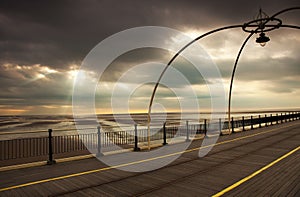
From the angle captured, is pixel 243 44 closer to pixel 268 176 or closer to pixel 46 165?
pixel 268 176

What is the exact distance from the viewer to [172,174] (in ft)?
23.7

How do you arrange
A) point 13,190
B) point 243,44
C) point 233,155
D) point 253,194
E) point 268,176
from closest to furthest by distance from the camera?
point 253,194 → point 13,190 → point 268,176 → point 233,155 → point 243,44

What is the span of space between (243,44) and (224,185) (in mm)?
14178

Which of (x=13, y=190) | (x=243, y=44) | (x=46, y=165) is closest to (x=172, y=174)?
(x=13, y=190)

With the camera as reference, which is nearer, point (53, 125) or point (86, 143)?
point (86, 143)

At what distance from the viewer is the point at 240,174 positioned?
702 cm

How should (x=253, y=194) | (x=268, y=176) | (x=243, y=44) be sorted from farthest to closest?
(x=243, y=44), (x=268, y=176), (x=253, y=194)

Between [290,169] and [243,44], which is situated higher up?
[243,44]

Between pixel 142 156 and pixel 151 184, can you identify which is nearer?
pixel 151 184

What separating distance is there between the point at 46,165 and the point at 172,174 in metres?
5.65

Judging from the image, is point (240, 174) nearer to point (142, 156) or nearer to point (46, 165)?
point (142, 156)

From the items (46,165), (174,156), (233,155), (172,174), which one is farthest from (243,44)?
(46,165)

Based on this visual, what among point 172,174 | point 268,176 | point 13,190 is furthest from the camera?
point 172,174

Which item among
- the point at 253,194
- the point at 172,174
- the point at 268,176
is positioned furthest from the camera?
the point at 172,174
